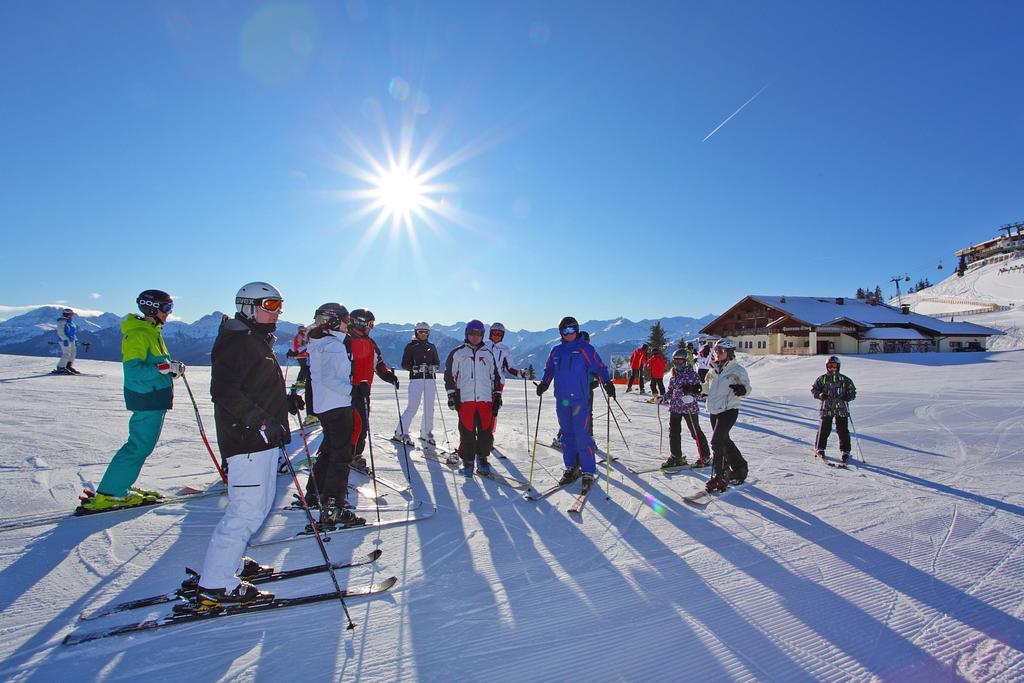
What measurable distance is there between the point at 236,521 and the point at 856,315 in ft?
160

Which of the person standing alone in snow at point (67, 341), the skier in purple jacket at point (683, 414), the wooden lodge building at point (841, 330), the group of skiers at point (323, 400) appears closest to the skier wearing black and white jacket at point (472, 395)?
the group of skiers at point (323, 400)

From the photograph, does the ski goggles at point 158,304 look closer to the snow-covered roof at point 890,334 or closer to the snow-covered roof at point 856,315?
the snow-covered roof at point 856,315

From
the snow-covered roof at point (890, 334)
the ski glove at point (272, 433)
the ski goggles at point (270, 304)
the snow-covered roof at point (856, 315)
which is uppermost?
the snow-covered roof at point (856, 315)

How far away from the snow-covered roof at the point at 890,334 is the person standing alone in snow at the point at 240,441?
44.6 meters

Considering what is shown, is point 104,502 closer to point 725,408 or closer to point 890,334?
point 725,408

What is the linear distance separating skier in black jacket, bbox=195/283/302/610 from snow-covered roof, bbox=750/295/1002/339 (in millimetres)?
42175

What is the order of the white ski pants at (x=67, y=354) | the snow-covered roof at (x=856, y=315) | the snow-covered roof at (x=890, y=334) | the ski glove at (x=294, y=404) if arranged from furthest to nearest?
the snow-covered roof at (x=856, y=315) → the snow-covered roof at (x=890, y=334) → the white ski pants at (x=67, y=354) → the ski glove at (x=294, y=404)

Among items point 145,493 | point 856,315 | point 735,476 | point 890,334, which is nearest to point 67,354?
point 145,493

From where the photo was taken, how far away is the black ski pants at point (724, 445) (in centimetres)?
573

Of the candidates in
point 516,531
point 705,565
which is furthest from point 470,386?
point 705,565

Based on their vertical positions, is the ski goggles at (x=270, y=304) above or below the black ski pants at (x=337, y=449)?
above

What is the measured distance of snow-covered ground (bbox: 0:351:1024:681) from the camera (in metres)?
2.58

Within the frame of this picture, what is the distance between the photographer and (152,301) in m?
4.48

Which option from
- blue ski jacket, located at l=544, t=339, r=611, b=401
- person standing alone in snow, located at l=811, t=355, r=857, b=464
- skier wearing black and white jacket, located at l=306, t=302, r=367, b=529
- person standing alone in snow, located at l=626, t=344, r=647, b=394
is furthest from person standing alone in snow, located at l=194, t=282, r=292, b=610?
person standing alone in snow, located at l=626, t=344, r=647, b=394
